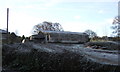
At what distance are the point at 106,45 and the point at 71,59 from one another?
14894mm

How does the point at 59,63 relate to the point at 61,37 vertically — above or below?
below

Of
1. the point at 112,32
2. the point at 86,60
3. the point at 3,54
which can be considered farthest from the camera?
the point at 112,32

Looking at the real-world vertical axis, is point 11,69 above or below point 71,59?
below

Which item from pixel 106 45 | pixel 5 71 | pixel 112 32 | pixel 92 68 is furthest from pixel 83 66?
pixel 112 32

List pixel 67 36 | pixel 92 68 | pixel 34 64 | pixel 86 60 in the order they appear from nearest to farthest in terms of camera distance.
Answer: pixel 92 68, pixel 86 60, pixel 34 64, pixel 67 36

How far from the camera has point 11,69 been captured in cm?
1114

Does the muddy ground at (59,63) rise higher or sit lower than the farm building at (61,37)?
lower

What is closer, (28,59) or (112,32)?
(28,59)

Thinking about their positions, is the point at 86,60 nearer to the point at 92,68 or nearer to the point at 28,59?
the point at 92,68

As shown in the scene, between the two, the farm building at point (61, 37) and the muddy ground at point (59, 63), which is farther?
the farm building at point (61, 37)

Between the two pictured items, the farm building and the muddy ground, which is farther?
the farm building

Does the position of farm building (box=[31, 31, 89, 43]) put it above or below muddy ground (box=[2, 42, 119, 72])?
above

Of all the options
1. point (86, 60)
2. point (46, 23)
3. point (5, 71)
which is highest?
point (46, 23)

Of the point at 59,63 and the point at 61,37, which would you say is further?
the point at 61,37
